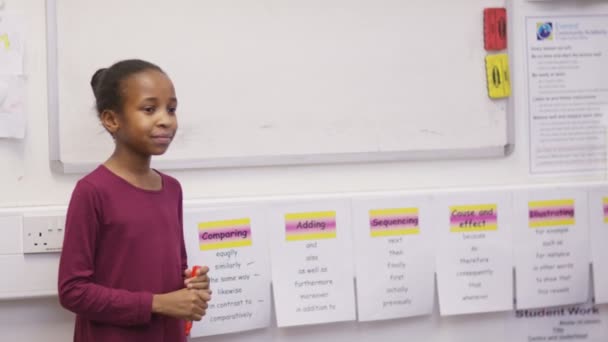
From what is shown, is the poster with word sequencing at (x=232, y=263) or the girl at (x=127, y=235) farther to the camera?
the poster with word sequencing at (x=232, y=263)

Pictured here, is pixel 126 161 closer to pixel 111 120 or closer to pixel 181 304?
pixel 111 120

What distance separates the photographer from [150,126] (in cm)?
126

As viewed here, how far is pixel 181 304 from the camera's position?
50.2 inches

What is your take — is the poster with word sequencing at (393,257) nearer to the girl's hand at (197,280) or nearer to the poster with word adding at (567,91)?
the poster with word adding at (567,91)

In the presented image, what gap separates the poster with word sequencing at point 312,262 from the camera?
170 centimetres

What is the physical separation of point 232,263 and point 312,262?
216 mm

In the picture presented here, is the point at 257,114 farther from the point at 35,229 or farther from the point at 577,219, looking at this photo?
the point at 577,219

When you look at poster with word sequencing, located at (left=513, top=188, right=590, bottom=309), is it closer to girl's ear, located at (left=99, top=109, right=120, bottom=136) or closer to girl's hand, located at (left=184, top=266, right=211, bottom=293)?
girl's hand, located at (left=184, top=266, right=211, bottom=293)

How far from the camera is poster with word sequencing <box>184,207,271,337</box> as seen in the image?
165 cm

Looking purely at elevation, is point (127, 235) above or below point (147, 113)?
below

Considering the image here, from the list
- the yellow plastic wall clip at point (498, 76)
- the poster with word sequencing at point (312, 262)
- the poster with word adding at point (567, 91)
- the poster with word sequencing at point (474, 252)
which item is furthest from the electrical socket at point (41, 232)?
the poster with word adding at point (567, 91)

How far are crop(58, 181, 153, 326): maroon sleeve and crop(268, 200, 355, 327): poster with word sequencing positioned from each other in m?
0.51

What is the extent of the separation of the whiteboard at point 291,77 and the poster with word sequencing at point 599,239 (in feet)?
1.07

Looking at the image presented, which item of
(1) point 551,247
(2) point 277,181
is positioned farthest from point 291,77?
(1) point 551,247
